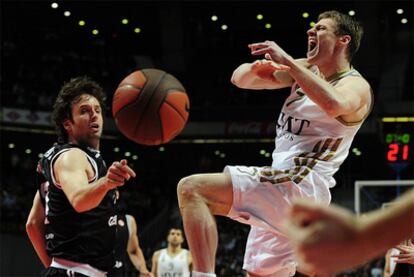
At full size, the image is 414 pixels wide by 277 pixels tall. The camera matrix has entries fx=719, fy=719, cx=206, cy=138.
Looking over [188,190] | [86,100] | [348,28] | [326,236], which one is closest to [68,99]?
[86,100]

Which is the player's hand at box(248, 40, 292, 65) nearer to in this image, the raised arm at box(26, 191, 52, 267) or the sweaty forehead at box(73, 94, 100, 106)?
the sweaty forehead at box(73, 94, 100, 106)

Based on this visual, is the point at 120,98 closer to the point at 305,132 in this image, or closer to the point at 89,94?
the point at 89,94

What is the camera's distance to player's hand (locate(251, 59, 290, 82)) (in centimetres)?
429

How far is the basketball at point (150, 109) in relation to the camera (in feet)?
14.3

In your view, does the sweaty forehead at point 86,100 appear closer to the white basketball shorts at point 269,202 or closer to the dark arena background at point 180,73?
the white basketball shorts at point 269,202

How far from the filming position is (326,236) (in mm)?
1630

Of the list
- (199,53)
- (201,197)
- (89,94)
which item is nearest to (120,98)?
(89,94)

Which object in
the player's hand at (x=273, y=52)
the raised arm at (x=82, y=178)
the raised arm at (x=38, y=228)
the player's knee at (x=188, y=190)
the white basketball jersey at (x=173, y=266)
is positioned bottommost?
the white basketball jersey at (x=173, y=266)

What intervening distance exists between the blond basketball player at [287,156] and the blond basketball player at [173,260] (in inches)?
278

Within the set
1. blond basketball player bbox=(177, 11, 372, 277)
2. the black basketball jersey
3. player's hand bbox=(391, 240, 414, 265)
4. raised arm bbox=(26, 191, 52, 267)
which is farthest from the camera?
raised arm bbox=(26, 191, 52, 267)

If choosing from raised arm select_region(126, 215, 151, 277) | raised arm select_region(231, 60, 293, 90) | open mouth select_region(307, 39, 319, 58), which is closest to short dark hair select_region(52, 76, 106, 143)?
raised arm select_region(231, 60, 293, 90)

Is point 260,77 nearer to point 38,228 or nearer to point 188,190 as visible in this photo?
point 188,190

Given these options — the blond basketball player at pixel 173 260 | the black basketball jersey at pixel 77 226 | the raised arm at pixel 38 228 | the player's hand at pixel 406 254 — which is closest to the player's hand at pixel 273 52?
the black basketball jersey at pixel 77 226

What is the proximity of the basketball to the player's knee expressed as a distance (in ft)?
1.51
